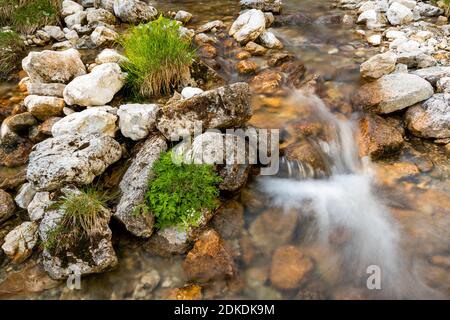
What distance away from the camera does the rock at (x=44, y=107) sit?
5098 mm

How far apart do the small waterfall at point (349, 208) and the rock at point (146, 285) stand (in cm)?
172

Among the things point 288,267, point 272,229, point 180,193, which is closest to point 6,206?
point 180,193

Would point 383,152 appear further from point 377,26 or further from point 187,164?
point 377,26

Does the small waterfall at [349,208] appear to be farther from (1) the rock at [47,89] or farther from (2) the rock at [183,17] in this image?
(2) the rock at [183,17]

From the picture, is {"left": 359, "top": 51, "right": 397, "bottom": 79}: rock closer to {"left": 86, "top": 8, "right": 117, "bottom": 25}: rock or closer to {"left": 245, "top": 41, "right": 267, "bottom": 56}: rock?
{"left": 245, "top": 41, "right": 267, "bottom": 56}: rock

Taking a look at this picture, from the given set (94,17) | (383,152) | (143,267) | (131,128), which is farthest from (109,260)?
(94,17)

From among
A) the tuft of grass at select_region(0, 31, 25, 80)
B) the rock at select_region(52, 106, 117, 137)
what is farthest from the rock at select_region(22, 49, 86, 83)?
the tuft of grass at select_region(0, 31, 25, 80)

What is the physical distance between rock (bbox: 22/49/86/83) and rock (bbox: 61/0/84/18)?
12.7ft

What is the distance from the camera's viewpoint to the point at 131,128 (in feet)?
15.3

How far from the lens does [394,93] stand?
214 inches

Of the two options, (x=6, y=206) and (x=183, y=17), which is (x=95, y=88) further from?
(x=183, y=17)
